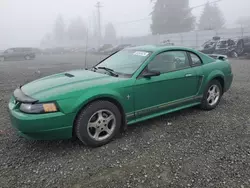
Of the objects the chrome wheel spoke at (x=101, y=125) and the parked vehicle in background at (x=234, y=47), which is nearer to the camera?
the chrome wheel spoke at (x=101, y=125)

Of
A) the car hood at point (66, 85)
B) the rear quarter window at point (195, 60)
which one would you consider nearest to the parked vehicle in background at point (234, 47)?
the rear quarter window at point (195, 60)

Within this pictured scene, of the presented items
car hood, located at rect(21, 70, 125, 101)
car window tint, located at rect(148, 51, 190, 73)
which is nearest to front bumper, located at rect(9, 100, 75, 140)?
car hood, located at rect(21, 70, 125, 101)

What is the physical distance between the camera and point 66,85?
9.83 ft

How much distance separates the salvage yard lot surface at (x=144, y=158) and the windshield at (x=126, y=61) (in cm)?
103

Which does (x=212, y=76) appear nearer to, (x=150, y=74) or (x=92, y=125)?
(x=150, y=74)

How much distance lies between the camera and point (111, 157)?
280 cm

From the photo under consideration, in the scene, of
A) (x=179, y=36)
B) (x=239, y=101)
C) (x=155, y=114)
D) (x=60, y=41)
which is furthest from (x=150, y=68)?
(x=60, y=41)

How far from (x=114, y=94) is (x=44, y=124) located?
1.02m

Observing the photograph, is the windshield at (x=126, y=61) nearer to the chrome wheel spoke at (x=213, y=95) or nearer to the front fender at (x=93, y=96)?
the front fender at (x=93, y=96)

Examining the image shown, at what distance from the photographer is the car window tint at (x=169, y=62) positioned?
358 cm

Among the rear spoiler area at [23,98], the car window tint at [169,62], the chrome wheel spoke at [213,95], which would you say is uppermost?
the car window tint at [169,62]

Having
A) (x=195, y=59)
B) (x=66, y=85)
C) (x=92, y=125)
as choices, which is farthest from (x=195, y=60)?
(x=66, y=85)

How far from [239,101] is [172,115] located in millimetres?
1949

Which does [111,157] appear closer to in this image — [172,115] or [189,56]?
[172,115]
